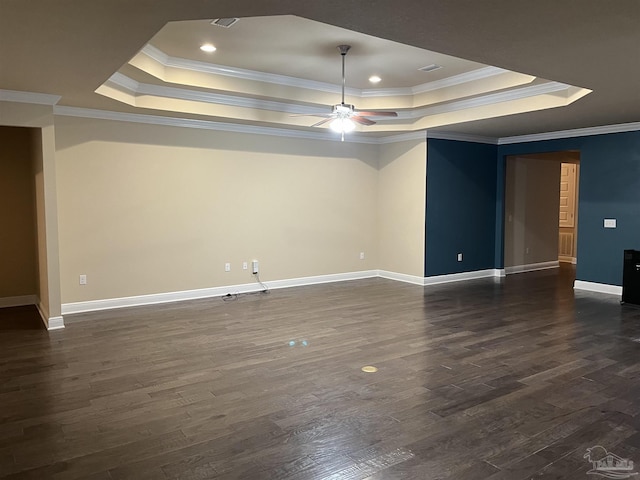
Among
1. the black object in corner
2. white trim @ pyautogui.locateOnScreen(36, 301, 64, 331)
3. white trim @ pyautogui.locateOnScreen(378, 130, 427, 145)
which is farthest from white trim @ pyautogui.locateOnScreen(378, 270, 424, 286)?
white trim @ pyautogui.locateOnScreen(36, 301, 64, 331)

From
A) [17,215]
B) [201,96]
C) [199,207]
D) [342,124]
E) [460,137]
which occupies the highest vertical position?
[201,96]

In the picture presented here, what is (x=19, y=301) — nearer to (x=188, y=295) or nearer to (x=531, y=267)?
(x=188, y=295)

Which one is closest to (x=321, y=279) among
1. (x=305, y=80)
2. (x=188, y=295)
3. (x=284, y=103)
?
(x=188, y=295)

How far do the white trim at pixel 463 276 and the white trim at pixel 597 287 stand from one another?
142cm

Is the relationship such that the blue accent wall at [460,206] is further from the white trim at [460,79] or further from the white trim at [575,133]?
the white trim at [460,79]

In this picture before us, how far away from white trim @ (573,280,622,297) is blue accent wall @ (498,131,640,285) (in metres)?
0.06

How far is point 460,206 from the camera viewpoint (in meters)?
8.29

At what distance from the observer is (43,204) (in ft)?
16.7

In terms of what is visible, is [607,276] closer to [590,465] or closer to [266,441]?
[590,465]

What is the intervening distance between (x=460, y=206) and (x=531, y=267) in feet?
7.84

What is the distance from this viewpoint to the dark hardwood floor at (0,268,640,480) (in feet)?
8.43

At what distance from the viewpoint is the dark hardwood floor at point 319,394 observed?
8.43 feet

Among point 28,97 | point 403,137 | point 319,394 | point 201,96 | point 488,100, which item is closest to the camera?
point 319,394


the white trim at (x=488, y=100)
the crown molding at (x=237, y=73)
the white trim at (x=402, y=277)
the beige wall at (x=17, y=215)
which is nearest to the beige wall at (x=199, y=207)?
the white trim at (x=402, y=277)
